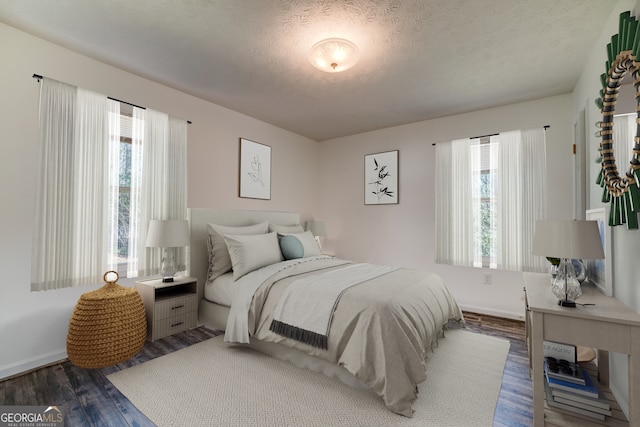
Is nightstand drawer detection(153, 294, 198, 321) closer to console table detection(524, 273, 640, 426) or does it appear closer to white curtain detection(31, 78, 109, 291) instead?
white curtain detection(31, 78, 109, 291)

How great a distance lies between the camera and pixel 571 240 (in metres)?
1.53

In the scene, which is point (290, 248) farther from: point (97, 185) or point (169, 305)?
point (97, 185)

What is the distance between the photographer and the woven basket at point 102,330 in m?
2.20

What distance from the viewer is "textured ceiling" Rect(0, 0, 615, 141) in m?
1.95

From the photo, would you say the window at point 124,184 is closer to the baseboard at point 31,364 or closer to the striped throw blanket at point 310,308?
the baseboard at point 31,364

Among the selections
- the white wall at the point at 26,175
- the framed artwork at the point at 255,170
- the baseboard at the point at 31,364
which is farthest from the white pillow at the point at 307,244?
the baseboard at the point at 31,364

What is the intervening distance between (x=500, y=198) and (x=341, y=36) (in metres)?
2.75

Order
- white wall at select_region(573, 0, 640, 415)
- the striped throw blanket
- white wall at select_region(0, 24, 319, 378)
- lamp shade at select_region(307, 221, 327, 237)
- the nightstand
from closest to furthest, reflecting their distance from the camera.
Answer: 1. white wall at select_region(573, 0, 640, 415)
2. the striped throw blanket
3. white wall at select_region(0, 24, 319, 378)
4. the nightstand
5. lamp shade at select_region(307, 221, 327, 237)

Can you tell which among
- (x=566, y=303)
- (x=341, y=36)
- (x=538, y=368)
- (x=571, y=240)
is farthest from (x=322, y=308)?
(x=341, y=36)

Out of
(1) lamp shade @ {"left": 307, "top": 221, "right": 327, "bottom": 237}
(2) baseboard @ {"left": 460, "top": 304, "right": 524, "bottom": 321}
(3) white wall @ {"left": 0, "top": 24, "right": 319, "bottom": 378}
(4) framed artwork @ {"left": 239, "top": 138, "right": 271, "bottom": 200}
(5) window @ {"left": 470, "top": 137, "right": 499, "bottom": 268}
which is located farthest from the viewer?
(1) lamp shade @ {"left": 307, "top": 221, "right": 327, "bottom": 237}

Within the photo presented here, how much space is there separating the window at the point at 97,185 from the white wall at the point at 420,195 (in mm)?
2732

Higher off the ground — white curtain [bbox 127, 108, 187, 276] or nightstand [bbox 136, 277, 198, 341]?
white curtain [bbox 127, 108, 187, 276]

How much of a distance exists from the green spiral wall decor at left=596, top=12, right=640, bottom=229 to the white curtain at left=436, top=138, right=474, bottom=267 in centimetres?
185

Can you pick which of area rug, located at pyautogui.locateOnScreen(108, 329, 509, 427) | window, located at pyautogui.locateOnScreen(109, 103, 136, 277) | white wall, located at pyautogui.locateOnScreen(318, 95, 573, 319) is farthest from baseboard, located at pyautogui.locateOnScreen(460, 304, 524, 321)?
window, located at pyautogui.locateOnScreen(109, 103, 136, 277)
